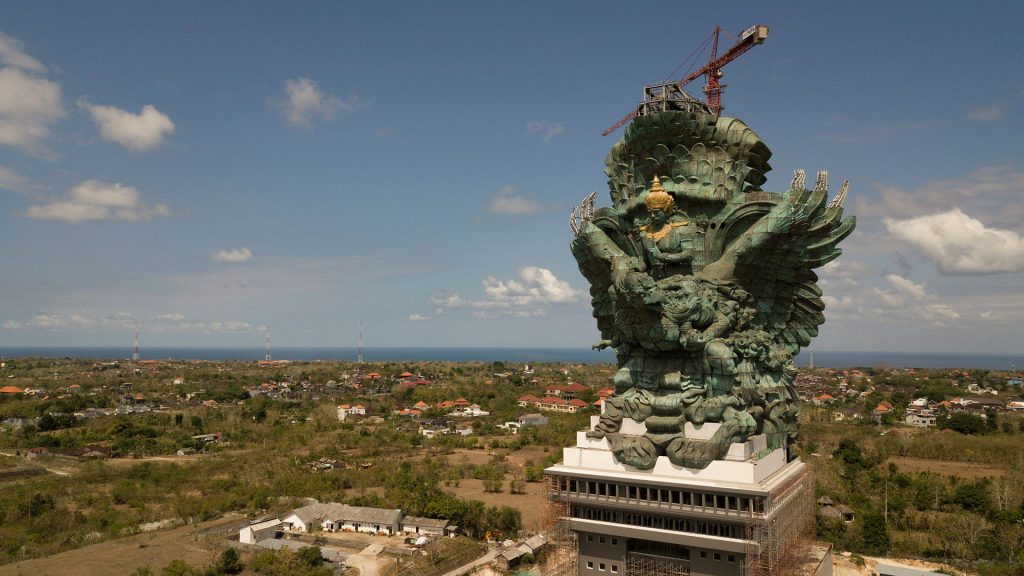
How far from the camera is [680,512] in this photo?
27.1 metres

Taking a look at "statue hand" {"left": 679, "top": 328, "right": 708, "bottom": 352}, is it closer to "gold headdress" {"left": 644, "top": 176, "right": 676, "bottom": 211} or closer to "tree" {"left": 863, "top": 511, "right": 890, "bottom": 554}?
"gold headdress" {"left": 644, "top": 176, "right": 676, "bottom": 211}

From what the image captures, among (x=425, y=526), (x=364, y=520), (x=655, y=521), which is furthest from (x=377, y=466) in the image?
(x=655, y=521)

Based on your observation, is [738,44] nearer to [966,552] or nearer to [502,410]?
[966,552]

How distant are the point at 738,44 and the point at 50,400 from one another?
9074cm

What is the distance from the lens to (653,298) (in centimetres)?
2786

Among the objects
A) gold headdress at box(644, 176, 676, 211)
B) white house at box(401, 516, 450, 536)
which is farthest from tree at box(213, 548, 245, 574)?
gold headdress at box(644, 176, 676, 211)

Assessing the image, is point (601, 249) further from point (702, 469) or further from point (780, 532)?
point (780, 532)

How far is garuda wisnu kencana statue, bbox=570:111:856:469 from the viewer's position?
28.4 m

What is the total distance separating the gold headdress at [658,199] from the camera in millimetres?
30578

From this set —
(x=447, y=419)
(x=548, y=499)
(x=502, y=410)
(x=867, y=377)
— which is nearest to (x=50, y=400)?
(x=447, y=419)

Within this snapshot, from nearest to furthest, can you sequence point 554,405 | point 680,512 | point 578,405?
point 680,512 → point 578,405 → point 554,405

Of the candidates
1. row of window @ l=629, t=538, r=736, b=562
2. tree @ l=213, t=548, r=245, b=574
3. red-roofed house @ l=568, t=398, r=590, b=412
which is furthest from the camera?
red-roofed house @ l=568, t=398, r=590, b=412

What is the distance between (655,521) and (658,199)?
13.7 m

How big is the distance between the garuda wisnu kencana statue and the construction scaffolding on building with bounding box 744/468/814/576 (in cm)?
243
